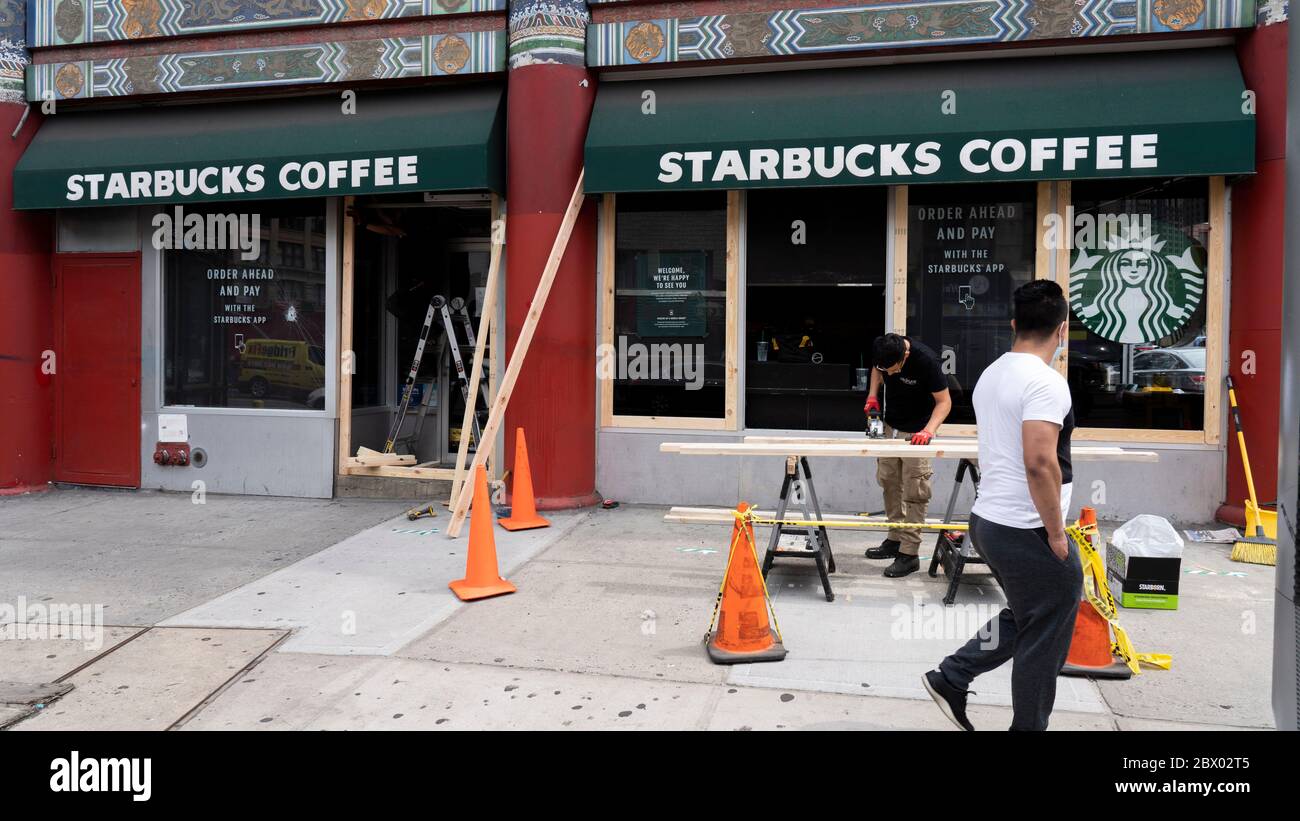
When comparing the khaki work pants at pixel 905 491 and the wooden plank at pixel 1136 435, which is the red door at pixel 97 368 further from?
the wooden plank at pixel 1136 435

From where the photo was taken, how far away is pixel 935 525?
6195 millimetres

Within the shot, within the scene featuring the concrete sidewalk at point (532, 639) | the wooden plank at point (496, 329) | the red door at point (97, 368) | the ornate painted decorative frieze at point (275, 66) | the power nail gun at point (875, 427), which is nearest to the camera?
the concrete sidewalk at point (532, 639)

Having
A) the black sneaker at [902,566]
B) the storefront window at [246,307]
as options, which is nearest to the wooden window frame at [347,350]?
the storefront window at [246,307]

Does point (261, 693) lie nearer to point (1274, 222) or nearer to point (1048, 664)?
point (1048, 664)

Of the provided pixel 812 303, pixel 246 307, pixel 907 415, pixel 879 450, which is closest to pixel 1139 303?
pixel 812 303

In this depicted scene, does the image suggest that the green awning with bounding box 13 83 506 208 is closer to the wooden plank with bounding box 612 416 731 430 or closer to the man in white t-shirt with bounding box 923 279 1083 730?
the wooden plank with bounding box 612 416 731 430

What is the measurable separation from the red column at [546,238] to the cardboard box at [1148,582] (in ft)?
15.5

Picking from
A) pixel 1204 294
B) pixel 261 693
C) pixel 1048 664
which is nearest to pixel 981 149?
pixel 1204 294

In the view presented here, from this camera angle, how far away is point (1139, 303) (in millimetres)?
8375

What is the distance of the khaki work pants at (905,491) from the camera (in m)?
6.82

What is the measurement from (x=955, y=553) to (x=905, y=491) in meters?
0.77

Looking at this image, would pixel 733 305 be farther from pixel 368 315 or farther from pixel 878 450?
pixel 368 315

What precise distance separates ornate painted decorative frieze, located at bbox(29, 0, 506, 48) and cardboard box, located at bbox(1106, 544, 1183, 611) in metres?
7.11

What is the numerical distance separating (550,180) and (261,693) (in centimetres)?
543
